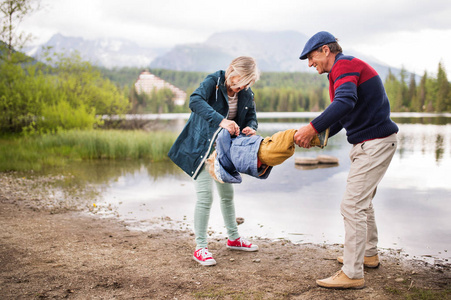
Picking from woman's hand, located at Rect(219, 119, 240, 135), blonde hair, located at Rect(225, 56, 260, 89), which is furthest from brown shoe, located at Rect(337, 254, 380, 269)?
blonde hair, located at Rect(225, 56, 260, 89)

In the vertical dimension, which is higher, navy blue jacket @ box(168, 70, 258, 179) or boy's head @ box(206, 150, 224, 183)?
navy blue jacket @ box(168, 70, 258, 179)

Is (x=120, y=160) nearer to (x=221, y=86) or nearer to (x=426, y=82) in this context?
(x=221, y=86)

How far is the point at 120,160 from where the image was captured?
1365cm

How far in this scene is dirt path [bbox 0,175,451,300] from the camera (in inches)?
131

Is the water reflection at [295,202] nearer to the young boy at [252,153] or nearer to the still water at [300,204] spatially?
the still water at [300,204]

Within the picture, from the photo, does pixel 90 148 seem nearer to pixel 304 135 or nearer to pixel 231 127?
pixel 231 127

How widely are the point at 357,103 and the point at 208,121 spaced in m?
1.33

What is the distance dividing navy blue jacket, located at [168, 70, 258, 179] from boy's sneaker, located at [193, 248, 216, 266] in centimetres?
77

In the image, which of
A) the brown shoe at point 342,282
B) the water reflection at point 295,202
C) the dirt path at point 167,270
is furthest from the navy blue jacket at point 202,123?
the water reflection at point 295,202

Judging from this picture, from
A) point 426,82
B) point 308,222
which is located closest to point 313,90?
point 426,82

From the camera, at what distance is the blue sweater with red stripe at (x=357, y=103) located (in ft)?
10.4

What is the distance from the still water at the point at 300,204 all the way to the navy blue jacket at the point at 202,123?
1.63 metres

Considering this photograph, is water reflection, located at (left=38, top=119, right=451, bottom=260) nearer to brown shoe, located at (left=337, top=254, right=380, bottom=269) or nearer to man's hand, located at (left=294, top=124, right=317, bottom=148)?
brown shoe, located at (left=337, top=254, right=380, bottom=269)

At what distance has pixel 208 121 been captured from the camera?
378 cm
